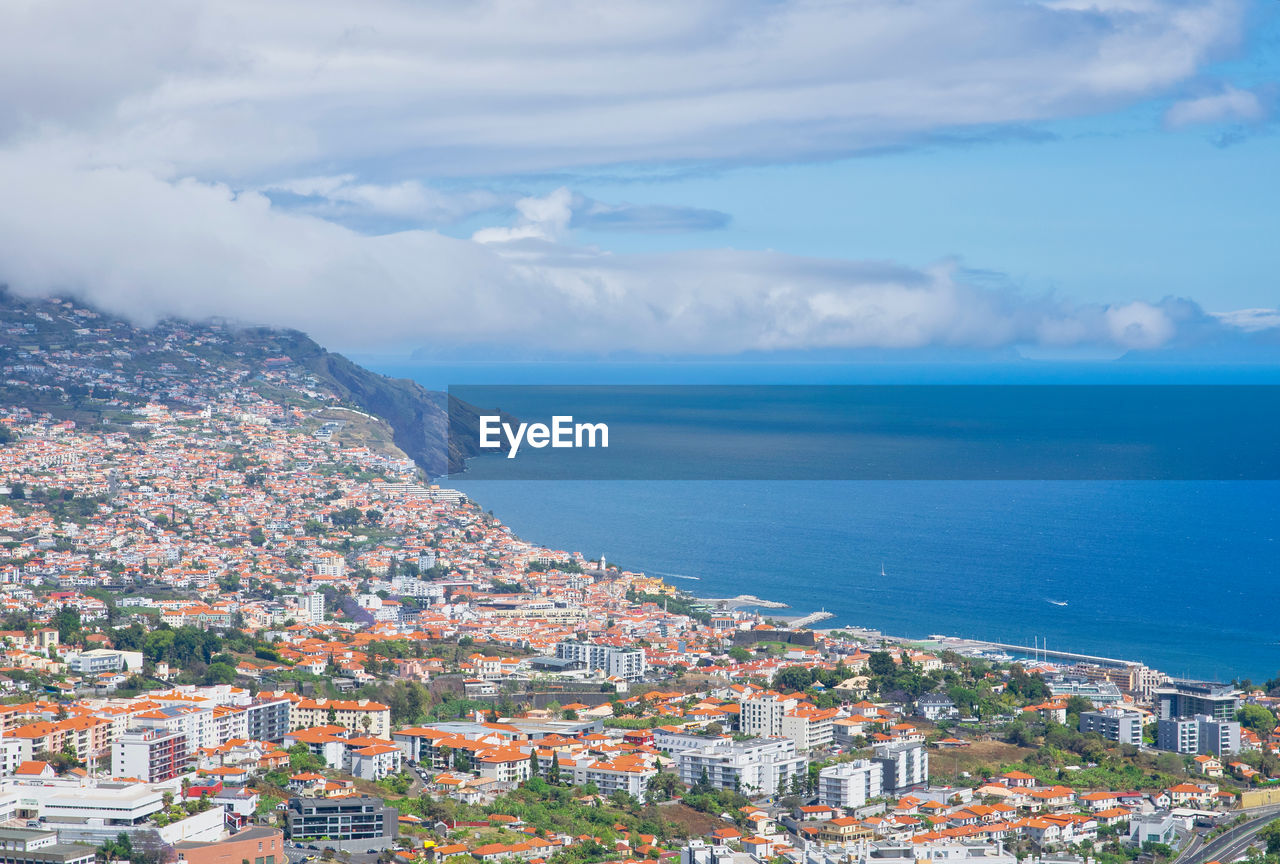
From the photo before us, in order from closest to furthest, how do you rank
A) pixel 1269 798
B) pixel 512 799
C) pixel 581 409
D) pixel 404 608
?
pixel 512 799
pixel 1269 798
pixel 404 608
pixel 581 409

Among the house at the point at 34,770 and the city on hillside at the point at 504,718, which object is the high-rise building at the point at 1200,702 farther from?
the house at the point at 34,770

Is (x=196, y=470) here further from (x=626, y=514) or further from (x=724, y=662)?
(x=724, y=662)

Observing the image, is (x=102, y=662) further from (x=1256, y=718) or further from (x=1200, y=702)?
(x=1256, y=718)

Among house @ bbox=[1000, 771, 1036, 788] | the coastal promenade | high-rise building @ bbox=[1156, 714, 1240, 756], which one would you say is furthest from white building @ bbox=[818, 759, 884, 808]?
the coastal promenade

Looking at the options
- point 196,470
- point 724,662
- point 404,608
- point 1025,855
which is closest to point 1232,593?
point 724,662

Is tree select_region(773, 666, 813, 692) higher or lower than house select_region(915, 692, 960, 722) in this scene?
higher

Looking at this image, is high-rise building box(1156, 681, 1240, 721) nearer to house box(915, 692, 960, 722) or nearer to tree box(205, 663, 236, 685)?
house box(915, 692, 960, 722)

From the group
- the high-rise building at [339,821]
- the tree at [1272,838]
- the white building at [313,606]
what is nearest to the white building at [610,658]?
the white building at [313,606]

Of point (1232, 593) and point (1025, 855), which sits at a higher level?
point (1232, 593)
